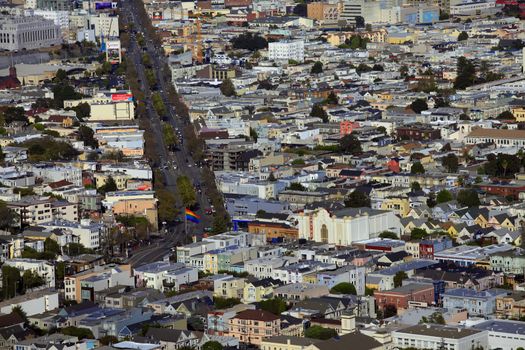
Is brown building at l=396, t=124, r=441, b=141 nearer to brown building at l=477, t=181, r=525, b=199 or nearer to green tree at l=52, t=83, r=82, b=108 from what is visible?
brown building at l=477, t=181, r=525, b=199

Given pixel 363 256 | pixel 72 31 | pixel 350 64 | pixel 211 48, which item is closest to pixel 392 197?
pixel 363 256

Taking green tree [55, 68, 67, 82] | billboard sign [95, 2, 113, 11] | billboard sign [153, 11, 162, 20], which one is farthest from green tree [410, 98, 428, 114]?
billboard sign [95, 2, 113, 11]

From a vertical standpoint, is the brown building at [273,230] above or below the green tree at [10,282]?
below

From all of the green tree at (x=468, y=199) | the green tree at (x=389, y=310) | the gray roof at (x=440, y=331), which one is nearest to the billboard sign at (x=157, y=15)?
the green tree at (x=468, y=199)

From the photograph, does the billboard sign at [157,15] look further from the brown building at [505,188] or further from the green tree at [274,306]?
the green tree at [274,306]

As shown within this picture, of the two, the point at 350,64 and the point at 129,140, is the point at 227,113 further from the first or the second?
the point at 350,64

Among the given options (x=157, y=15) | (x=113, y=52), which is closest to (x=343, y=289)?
(x=113, y=52)
